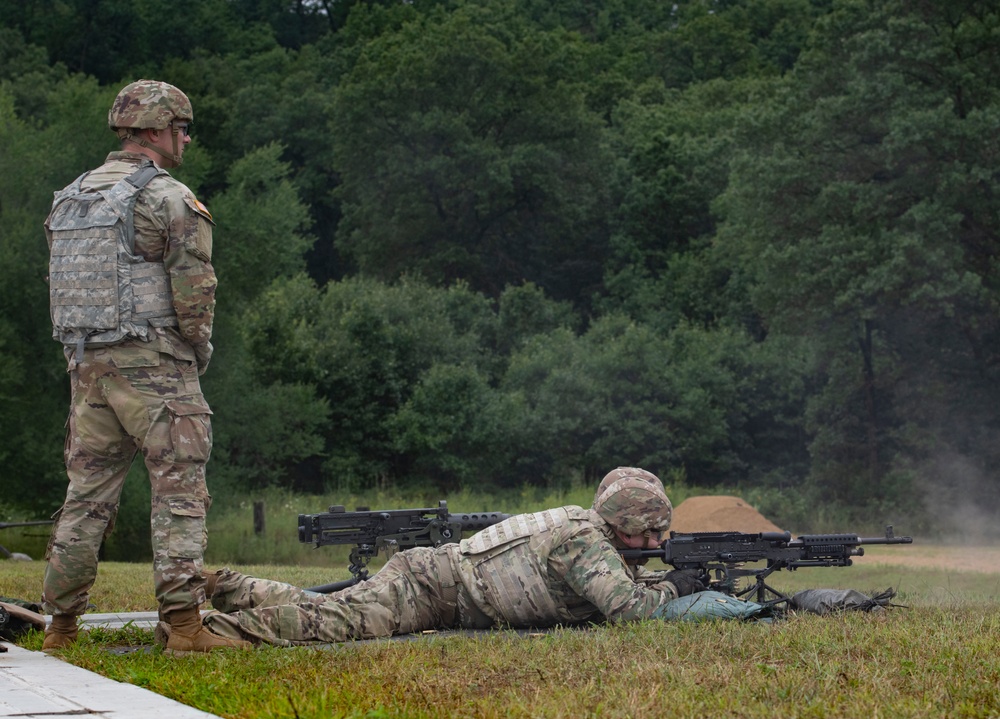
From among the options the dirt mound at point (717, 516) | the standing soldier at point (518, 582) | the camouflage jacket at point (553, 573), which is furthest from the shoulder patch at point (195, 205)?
the dirt mound at point (717, 516)

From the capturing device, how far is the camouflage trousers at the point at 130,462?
6.21 m

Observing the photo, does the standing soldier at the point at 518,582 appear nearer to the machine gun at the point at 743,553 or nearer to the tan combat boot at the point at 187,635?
the machine gun at the point at 743,553

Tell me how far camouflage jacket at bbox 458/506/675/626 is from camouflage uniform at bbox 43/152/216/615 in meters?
1.64

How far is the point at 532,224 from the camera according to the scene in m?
51.5

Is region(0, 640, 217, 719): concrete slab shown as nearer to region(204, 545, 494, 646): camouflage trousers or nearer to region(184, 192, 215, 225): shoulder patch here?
region(204, 545, 494, 646): camouflage trousers

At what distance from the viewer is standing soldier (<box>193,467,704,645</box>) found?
6965 millimetres

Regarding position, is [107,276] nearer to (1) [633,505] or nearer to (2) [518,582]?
(2) [518,582]

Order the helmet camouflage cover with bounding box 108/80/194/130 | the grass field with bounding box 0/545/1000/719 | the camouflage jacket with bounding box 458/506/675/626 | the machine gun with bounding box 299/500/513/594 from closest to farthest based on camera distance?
the grass field with bounding box 0/545/1000/719 → the helmet camouflage cover with bounding box 108/80/194/130 → the camouflage jacket with bounding box 458/506/675/626 → the machine gun with bounding box 299/500/513/594

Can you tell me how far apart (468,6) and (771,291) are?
26.8 m

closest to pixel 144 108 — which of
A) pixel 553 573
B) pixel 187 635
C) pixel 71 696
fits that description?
pixel 187 635

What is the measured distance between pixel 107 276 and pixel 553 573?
2.78 meters

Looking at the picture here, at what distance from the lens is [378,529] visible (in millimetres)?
8953

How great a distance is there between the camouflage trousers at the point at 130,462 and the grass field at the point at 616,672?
379 mm

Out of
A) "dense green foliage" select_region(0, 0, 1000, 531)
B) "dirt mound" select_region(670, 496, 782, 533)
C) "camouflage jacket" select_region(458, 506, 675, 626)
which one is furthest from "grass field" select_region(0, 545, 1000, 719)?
"dense green foliage" select_region(0, 0, 1000, 531)
